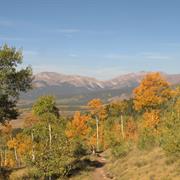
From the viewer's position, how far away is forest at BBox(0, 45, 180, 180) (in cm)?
4119

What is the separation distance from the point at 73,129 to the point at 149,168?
179 feet

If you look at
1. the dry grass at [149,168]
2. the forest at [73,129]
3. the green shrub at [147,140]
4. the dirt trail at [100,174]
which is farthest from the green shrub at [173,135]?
the green shrub at [147,140]

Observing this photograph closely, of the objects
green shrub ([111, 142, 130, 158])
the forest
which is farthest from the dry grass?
green shrub ([111, 142, 130, 158])

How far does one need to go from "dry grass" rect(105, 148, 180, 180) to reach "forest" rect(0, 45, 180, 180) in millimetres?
928

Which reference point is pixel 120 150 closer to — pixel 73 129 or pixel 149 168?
pixel 149 168

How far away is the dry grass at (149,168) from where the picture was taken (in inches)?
1539

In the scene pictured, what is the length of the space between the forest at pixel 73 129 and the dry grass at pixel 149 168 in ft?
3.04

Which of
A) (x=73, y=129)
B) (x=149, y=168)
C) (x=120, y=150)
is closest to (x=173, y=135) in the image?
(x=149, y=168)

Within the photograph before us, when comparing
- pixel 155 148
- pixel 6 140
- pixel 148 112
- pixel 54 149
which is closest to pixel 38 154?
pixel 54 149

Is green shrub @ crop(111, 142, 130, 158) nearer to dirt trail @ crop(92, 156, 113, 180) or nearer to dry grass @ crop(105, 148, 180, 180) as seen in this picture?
dirt trail @ crop(92, 156, 113, 180)

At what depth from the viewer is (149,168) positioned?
4466cm

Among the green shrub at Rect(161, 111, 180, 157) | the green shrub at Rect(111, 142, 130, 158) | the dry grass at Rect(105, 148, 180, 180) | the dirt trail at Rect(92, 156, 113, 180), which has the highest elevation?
the green shrub at Rect(161, 111, 180, 157)

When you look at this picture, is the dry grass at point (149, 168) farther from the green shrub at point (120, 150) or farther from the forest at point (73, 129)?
the green shrub at point (120, 150)

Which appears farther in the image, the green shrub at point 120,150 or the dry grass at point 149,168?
the green shrub at point 120,150
